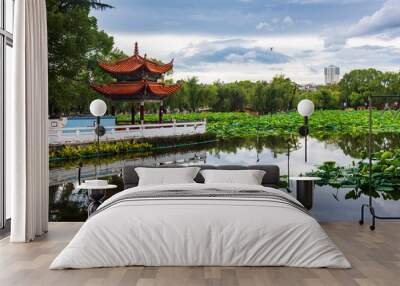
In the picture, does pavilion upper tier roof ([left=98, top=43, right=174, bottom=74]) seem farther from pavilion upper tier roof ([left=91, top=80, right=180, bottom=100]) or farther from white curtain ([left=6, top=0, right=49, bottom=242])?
white curtain ([left=6, top=0, right=49, bottom=242])

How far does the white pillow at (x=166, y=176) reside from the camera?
610cm

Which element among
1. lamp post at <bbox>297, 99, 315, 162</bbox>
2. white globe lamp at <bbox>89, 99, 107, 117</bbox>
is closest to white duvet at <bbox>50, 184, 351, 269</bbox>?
white globe lamp at <bbox>89, 99, 107, 117</bbox>

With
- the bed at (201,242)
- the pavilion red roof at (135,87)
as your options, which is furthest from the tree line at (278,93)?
the bed at (201,242)

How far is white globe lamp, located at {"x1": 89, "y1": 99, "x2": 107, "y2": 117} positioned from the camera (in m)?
7.02

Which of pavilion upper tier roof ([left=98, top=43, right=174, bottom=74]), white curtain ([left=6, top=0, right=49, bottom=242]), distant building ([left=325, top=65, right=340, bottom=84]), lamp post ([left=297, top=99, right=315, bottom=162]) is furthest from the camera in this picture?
distant building ([left=325, top=65, right=340, bottom=84])

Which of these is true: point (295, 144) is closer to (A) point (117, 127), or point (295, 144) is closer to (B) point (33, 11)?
(A) point (117, 127)

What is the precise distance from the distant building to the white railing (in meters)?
1.69

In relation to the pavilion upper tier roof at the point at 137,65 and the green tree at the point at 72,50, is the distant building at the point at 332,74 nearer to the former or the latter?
the pavilion upper tier roof at the point at 137,65

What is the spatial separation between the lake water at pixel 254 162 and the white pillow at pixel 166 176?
3.37ft

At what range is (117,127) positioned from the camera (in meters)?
7.45

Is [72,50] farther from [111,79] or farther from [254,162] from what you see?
[254,162]

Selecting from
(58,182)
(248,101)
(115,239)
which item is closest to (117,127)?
(58,182)

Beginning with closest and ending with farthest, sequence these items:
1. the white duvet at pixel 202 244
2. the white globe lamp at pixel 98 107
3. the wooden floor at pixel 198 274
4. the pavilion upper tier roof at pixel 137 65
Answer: the wooden floor at pixel 198 274 < the white duvet at pixel 202 244 < the white globe lamp at pixel 98 107 < the pavilion upper tier roof at pixel 137 65

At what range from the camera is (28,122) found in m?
5.35
